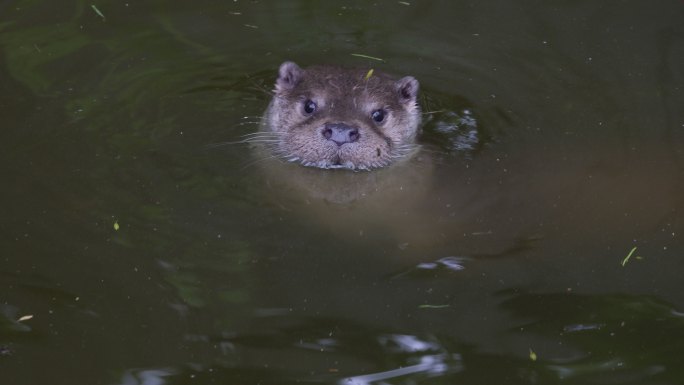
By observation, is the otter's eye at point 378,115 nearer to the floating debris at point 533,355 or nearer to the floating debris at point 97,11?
the floating debris at point 533,355

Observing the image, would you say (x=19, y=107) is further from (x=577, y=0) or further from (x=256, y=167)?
(x=577, y=0)

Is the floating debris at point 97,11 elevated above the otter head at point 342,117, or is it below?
above

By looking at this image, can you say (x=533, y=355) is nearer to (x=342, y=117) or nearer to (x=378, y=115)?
(x=342, y=117)

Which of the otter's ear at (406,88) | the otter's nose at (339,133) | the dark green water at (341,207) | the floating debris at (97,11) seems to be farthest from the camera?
the floating debris at (97,11)

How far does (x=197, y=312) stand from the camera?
4918 millimetres

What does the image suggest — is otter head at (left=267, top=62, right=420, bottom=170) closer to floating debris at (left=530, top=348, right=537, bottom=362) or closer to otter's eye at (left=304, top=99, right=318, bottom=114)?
otter's eye at (left=304, top=99, right=318, bottom=114)

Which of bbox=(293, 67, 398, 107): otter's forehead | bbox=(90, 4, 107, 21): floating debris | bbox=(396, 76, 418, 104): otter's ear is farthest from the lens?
bbox=(90, 4, 107, 21): floating debris

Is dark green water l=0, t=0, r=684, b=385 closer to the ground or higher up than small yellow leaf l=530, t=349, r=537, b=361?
higher up

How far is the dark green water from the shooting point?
4.76 meters

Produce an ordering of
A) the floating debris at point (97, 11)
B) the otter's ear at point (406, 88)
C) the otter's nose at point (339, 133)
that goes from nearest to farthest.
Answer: the otter's nose at point (339, 133) < the otter's ear at point (406, 88) < the floating debris at point (97, 11)

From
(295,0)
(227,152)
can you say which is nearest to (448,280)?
(227,152)

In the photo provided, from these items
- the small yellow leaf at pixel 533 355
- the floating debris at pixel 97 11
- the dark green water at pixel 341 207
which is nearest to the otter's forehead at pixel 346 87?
the dark green water at pixel 341 207

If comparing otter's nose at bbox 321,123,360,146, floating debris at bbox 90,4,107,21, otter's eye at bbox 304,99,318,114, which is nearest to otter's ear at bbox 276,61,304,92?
otter's eye at bbox 304,99,318,114

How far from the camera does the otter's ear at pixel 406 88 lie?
6527 mm
